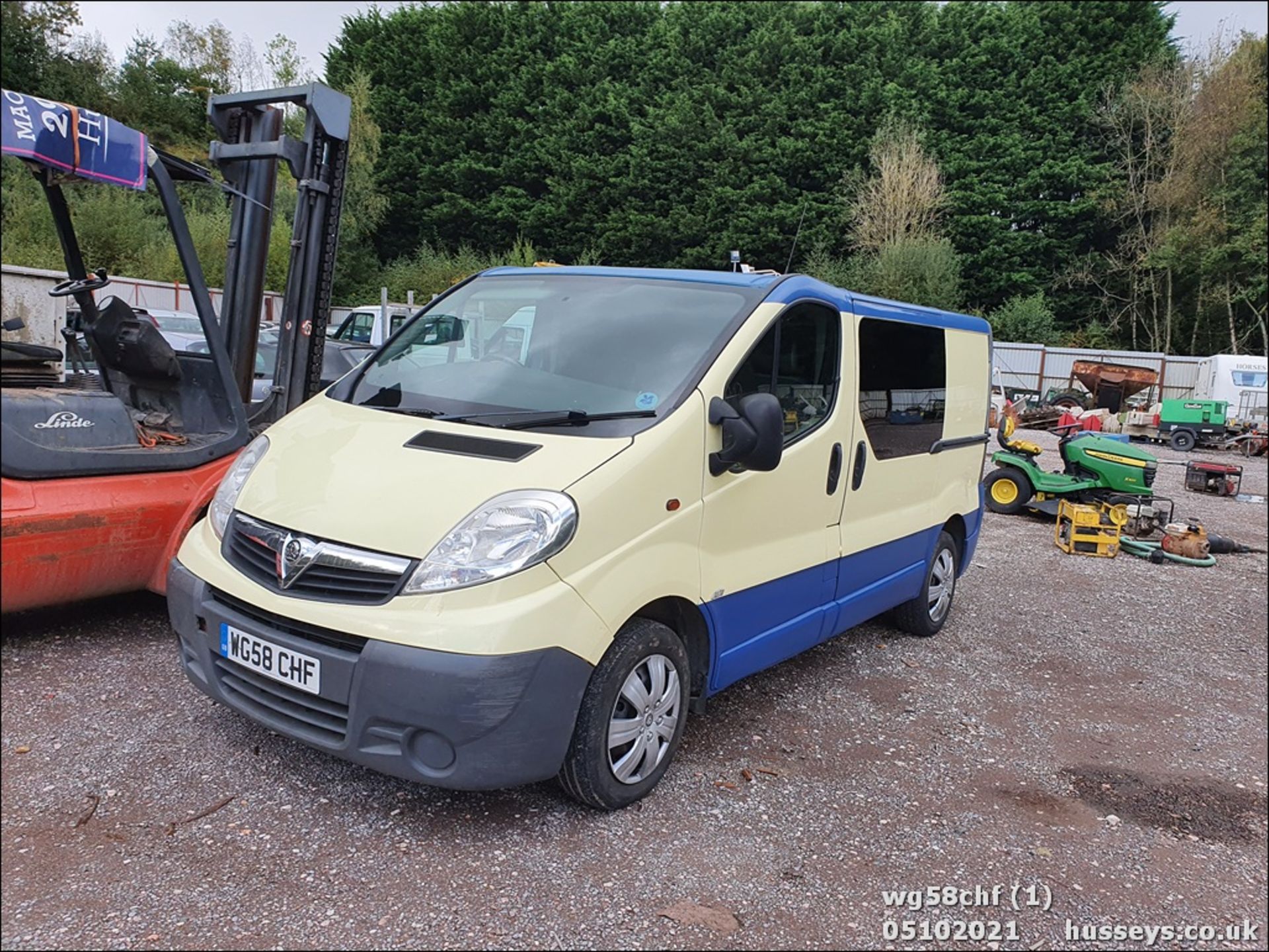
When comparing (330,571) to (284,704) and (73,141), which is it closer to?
(284,704)

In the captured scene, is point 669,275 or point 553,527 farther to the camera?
point 669,275

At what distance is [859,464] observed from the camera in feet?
14.1

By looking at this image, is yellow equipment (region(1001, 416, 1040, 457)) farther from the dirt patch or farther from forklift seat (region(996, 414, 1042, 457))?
the dirt patch

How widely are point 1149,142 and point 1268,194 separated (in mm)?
31061

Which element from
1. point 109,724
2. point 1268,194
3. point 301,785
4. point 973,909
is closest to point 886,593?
point 973,909

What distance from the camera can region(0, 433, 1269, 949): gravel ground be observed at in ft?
7.06

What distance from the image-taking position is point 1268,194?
706 centimetres

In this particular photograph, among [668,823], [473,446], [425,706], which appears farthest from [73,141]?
[668,823]

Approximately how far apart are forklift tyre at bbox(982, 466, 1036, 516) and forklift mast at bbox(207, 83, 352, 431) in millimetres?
7984

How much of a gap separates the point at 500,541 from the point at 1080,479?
9103mm

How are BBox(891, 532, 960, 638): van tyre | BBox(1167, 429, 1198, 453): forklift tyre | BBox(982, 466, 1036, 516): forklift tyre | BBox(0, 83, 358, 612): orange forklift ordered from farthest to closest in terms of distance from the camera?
BBox(1167, 429, 1198, 453): forklift tyre → BBox(982, 466, 1036, 516): forklift tyre → BBox(891, 532, 960, 638): van tyre → BBox(0, 83, 358, 612): orange forklift

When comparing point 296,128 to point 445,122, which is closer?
point 296,128

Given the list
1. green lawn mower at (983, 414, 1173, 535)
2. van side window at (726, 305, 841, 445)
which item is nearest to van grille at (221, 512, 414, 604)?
van side window at (726, 305, 841, 445)

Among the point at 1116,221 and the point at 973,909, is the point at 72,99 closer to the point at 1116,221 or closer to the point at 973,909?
the point at 973,909
